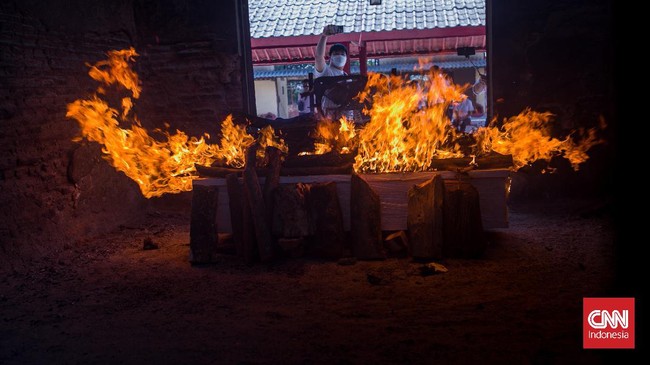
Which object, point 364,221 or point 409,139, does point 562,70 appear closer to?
point 409,139

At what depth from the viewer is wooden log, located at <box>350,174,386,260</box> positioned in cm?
496

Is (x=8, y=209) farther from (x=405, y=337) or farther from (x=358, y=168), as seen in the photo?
(x=405, y=337)

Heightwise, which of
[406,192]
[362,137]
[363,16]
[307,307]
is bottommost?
[307,307]

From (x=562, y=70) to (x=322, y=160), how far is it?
367 cm

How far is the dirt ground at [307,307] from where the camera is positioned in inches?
121

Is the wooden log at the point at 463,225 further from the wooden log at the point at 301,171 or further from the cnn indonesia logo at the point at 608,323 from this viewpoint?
the cnn indonesia logo at the point at 608,323


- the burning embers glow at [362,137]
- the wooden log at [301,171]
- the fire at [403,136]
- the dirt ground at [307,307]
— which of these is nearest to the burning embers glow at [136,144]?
the burning embers glow at [362,137]

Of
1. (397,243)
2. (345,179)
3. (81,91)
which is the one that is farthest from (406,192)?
(81,91)

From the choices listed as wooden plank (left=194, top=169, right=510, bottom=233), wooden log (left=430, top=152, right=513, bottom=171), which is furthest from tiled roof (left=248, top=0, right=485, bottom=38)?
wooden plank (left=194, top=169, right=510, bottom=233)

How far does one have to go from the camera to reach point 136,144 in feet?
22.4

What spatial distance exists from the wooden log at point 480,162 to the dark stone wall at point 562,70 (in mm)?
1888

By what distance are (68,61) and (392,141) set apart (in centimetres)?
394

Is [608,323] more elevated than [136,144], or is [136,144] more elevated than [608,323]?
[136,144]

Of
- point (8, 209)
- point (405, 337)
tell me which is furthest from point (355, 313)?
point (8, 209)
